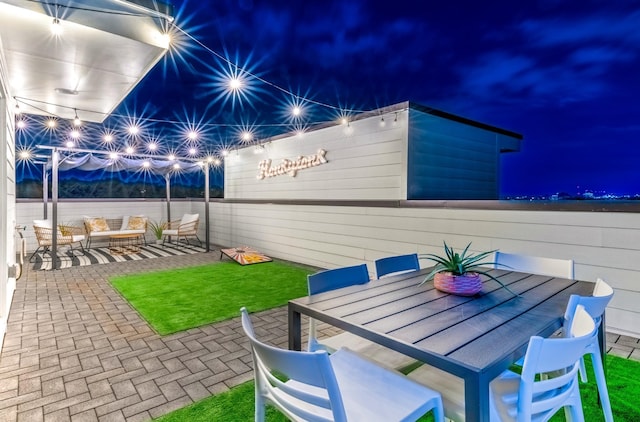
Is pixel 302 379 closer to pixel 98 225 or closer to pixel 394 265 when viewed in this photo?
pixel 394 265

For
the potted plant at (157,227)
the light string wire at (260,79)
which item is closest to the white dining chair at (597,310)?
the light string wire at (260,79)

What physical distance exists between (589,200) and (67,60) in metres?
5.65

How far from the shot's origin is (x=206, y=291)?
15.6 feet

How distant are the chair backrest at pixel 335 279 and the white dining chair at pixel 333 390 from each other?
1.34 feet

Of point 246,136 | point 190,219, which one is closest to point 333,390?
point 246,136

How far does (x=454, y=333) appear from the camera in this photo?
4.36 ft

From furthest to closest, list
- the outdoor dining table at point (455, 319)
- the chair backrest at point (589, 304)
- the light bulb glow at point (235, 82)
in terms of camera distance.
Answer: the light bulb glow at point (235, 82)
the chair backrest at point (589, 304)
the outdoor dining table at point (455, 319)

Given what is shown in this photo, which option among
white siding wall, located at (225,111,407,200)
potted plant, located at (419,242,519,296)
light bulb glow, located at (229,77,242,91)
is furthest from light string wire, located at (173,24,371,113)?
potted plant, located at (419,242,519,296)

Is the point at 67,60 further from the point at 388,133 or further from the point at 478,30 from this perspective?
the point at 478,30

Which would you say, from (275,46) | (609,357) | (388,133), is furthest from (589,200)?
(275,46)

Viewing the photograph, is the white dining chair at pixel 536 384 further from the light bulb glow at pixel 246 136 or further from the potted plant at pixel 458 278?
the light bulb glow at pixel 246 136

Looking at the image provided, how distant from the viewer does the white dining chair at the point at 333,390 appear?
984 millimetres

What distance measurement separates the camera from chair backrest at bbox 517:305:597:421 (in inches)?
41.4

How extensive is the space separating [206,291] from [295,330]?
11.5 feet
